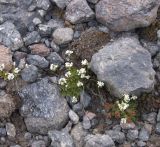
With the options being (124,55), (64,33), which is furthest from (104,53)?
(64,33)

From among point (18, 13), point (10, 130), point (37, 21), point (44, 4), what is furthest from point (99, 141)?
point (18, 13)

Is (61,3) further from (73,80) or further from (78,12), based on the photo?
(73,80)

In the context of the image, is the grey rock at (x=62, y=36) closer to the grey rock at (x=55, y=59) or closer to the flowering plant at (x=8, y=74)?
the grey rock at (x=55, y=59)

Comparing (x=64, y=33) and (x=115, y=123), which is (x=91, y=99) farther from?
(x=64, y=33)

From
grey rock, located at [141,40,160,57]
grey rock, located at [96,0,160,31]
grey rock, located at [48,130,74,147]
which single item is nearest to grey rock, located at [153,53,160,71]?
grey rock, located at [141,40,160,57]

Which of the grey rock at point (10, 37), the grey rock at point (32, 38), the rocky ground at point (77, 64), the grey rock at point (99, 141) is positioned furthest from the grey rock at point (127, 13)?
the grey rock at point (99, 141)

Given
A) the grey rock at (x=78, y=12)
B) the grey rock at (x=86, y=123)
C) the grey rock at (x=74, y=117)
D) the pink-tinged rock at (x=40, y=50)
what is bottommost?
the grey rock at (x=86, y=123)
